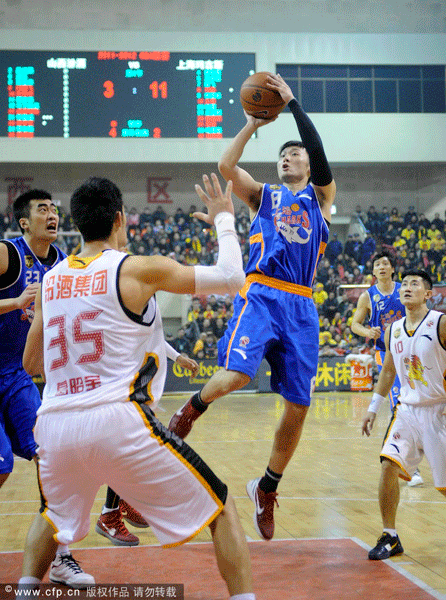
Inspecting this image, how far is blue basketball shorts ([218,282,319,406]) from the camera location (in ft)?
13.8

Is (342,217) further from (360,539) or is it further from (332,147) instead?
(360,539)

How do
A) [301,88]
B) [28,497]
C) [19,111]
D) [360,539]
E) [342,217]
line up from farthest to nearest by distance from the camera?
[342,217], [301,88], [19,111], [28,497], [360,539]

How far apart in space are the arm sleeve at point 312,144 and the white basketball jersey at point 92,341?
1927 mm

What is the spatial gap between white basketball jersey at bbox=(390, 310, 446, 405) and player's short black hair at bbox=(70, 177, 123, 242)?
8.81 ft

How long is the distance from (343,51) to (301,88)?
6.21 ft

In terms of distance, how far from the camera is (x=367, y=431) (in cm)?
470

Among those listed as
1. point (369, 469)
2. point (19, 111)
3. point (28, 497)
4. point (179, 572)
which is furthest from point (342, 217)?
point (179, 572)

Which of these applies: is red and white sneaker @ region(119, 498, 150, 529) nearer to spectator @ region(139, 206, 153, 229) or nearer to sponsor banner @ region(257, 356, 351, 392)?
sponsor banner @ region(257, 356, 351, 392)

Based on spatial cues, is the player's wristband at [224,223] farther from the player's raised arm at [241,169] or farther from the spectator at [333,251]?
the spectator at [333,251]

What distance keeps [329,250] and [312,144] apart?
1814cm

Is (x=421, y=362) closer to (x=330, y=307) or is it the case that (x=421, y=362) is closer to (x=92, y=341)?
(x=92, y=341)

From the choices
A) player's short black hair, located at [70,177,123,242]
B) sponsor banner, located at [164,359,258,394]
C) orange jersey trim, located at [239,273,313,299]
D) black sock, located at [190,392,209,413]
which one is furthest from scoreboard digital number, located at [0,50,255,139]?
player's short black hair, located at [70,177,123,242]

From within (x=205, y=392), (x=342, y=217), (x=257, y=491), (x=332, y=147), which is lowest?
(x=257, y=491)

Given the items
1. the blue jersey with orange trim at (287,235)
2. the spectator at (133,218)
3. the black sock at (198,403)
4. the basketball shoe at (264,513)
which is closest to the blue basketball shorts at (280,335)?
the blue jersey with orange trim at (287,235)
